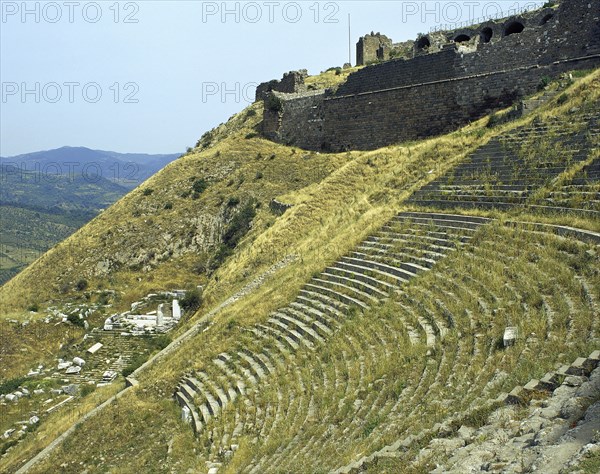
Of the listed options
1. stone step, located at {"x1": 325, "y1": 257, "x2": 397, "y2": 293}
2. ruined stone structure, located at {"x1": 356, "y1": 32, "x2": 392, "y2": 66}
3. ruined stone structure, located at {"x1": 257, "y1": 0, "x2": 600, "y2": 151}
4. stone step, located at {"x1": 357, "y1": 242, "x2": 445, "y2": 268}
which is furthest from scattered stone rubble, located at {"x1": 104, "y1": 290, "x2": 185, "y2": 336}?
ruined stone structure, located at {"x1": 356, "y1": 32, "x2": 392, "y2": 66}

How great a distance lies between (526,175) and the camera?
15.2m

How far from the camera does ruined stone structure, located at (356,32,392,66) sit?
146ft

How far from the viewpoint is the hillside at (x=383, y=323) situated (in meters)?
7.93

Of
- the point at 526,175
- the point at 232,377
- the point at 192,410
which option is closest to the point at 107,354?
the point at 192,410

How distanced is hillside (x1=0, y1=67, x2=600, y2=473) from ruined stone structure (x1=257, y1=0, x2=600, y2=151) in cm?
240

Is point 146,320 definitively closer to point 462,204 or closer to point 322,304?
point 322,304

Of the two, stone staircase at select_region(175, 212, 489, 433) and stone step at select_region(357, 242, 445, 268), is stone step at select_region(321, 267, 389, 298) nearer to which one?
stone staircase at select_region(175, 212, 489, 433)

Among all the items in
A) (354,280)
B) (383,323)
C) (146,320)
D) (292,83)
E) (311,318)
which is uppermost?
(292,83)

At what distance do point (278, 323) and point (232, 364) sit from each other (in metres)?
1.42

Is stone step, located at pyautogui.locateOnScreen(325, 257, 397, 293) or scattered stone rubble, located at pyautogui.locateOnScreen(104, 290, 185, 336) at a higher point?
stone step, located at pyautogui.locateOnScreen(325, 257, 397, 293)

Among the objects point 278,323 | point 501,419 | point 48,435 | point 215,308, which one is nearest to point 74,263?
point 215,308

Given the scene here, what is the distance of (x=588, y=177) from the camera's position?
1341 centimetres

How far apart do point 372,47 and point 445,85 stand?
68.5 feet

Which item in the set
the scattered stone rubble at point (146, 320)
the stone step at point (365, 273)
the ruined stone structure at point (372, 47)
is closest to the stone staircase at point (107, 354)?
the scattered stone rubble at point (146, 320)
